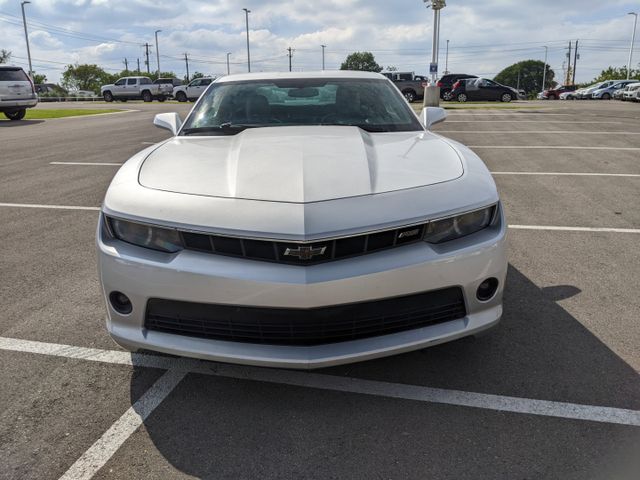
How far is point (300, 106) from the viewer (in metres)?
4.00

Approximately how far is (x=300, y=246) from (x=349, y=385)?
0.85 meters

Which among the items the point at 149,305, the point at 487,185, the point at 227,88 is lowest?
the point at 149,305

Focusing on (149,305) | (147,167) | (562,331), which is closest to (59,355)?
(149,305)

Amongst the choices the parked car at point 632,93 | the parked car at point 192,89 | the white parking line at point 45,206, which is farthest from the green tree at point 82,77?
the white parking line at point 45,206

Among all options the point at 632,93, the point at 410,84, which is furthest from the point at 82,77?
the point at 632,93

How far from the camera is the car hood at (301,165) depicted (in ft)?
8.21

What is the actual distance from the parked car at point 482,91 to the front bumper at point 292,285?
32.4m

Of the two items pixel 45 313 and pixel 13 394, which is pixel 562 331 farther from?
pixel 45 313

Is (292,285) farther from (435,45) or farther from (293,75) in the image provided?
(435,45)

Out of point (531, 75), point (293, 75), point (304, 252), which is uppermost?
point (531, 75)

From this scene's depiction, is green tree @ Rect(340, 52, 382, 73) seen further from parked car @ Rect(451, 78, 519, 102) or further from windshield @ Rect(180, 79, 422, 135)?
windshield @ Rect(180, 79, 422, 135)

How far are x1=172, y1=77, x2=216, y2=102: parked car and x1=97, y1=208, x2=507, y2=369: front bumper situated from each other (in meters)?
34.7

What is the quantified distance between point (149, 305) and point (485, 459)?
1.53 m

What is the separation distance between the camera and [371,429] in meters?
2.37
